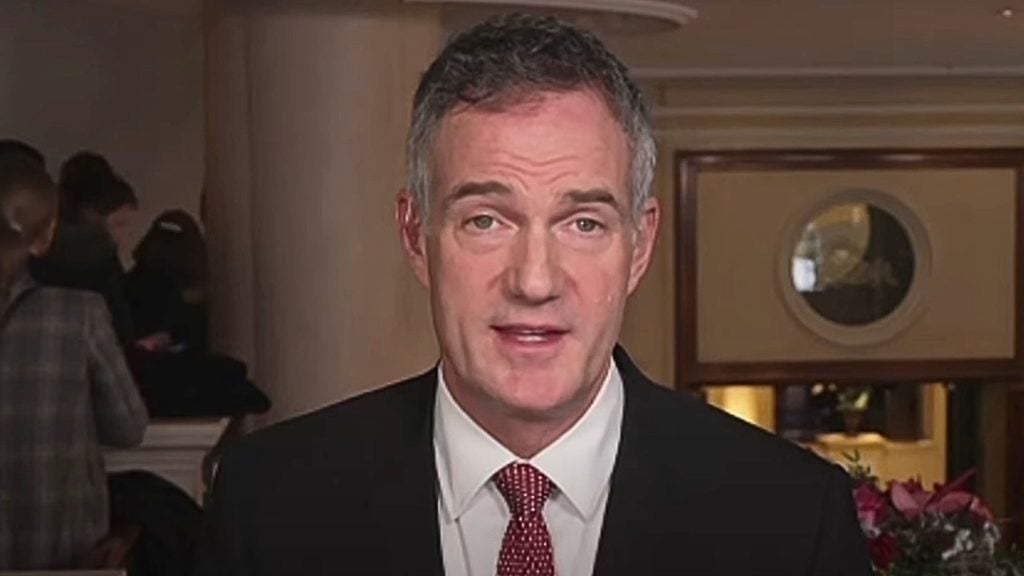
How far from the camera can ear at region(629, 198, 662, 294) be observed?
1.15 metres

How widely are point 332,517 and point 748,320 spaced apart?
23.9 ft

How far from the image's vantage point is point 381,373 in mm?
4027

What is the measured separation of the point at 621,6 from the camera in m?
3.94

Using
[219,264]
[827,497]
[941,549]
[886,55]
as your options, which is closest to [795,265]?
[886,55]

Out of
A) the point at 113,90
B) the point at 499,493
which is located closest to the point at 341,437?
the point at 499,493

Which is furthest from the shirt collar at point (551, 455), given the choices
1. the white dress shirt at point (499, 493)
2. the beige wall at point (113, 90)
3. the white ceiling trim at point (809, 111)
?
the white ceiling trim at point (809, 111)

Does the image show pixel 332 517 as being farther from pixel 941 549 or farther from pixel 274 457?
pixel 941 549

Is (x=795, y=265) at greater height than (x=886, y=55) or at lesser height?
lesser

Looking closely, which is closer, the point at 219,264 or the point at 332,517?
the point at 332,517

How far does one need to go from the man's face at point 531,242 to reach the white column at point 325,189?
A: 9.36 feet

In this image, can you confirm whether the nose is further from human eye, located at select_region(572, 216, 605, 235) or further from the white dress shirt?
the white dress shirt

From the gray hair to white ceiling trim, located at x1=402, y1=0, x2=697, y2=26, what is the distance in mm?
2651

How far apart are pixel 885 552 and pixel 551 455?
4.36 ft

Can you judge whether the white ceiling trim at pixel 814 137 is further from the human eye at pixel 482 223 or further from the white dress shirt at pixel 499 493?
the human eye at pixel 482 223
